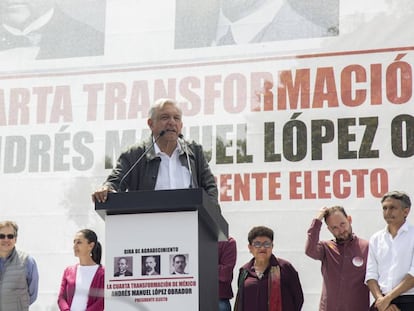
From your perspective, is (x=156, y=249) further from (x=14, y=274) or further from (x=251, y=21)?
(x=251, y=21)

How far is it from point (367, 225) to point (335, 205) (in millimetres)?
229

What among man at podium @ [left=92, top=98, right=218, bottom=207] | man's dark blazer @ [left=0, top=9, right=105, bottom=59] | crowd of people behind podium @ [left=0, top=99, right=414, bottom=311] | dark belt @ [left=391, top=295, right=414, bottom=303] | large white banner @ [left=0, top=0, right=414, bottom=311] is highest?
man's dark blazer @ [left=0, top=9, right=105, bottom=59]

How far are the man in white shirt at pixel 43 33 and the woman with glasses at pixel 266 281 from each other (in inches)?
79.1

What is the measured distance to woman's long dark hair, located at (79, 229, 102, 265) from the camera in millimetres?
5137

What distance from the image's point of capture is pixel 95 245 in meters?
5.18

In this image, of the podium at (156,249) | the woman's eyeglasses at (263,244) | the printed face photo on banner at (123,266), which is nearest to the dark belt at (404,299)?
the woman's eyeglasses at (263,244)

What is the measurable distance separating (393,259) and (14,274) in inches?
93.7

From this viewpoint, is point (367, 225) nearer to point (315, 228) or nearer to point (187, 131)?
point (315, 228)

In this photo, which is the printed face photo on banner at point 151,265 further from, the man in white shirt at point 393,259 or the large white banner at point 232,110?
the large white banner at point 232,110

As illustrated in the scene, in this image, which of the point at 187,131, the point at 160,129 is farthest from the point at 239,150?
the point at 160,129

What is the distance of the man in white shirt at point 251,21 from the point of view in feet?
17.5

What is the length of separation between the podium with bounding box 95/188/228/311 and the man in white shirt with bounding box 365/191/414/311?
1.81 metres

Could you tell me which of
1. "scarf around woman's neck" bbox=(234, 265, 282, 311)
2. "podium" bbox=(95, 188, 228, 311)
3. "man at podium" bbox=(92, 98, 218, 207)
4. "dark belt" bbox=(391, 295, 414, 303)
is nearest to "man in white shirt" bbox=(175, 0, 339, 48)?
"scarf around woman's neck" bbox=(234, 265, 282, 311)

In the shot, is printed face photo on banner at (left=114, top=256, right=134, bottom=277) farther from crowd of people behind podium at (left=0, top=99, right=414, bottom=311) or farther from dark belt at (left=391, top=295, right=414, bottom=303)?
dark belt at (left=391, top=295, right=414, bottom=303)
